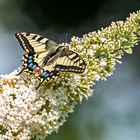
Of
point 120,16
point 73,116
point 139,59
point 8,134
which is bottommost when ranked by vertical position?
point 8,134

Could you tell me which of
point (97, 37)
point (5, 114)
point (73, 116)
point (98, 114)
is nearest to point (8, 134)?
point (5, 114)

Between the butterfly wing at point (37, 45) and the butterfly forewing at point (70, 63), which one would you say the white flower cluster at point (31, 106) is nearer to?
the butterfly forewing at point (70, 63)

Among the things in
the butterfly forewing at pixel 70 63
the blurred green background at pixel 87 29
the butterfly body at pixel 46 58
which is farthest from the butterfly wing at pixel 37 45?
the blurred green background at pixel 87 29

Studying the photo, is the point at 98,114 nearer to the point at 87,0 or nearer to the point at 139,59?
the point at 139,59

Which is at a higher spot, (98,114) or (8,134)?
(98,114)

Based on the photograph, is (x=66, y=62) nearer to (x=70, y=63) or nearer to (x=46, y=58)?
(x=70, y=63)
